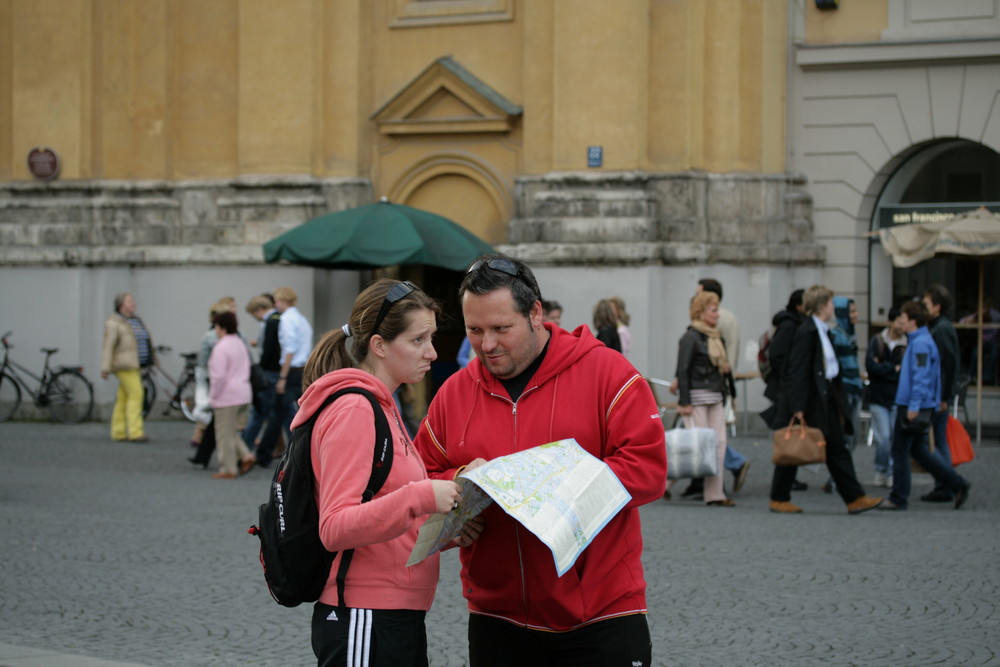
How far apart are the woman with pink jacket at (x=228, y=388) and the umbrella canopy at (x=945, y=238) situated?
8.71m

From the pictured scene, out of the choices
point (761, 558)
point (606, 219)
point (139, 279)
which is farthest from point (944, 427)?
Result: point (139, 279)

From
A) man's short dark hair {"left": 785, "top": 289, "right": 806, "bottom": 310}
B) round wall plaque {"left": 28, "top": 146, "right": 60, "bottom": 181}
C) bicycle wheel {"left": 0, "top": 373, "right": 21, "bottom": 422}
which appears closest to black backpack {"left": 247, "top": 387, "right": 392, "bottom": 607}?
man's short dark hair {"left": 785, "top": 289, "right": 806, "bottom": 310}

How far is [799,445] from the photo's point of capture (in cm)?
1099

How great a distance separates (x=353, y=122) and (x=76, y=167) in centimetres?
415

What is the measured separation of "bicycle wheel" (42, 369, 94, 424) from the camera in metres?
19.4

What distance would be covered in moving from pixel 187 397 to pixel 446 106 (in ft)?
18.4

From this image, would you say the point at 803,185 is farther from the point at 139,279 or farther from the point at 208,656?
the point at 208,656

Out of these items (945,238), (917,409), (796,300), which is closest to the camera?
(917,409)

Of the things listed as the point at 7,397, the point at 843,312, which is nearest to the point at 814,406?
the point at 843,312

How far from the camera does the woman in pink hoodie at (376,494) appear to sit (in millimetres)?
3500

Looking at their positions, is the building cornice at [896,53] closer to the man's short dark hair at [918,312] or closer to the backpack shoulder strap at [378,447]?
the man's short dark hair at [918,312]

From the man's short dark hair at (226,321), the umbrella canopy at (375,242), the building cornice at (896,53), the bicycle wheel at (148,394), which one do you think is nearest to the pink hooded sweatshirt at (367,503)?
the man's short dark hair at (226,321)

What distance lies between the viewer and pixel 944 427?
40.0 ft

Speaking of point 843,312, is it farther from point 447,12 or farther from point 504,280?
point 504,280
